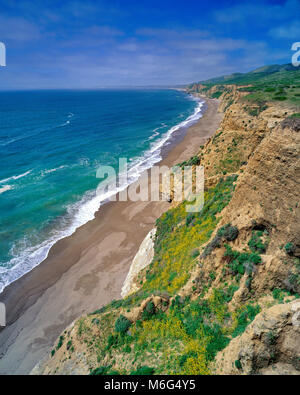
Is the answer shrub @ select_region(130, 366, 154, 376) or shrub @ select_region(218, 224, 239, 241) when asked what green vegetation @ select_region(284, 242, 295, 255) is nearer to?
shrub @ select_region(218, 224, 239, 241)

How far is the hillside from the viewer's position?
8406mm

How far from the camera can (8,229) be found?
1196 inches

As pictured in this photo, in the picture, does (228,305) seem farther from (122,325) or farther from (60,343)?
(60,343)

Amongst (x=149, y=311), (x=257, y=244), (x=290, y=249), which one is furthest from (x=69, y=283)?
(x=290, y=249)

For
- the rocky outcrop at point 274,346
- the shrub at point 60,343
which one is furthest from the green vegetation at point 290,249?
the shrub at point 60,343

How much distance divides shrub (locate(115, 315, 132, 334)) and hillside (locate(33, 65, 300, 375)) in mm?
54

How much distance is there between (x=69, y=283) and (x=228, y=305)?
17503 millimetres

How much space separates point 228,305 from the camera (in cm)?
1147

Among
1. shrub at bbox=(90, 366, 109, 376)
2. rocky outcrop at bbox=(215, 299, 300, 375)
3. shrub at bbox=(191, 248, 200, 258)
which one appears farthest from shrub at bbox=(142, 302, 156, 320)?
rocky outcrop at bbox=(215, 299, 300, 375)

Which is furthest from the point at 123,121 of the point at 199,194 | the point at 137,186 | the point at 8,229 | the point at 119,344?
the point at 119,344
